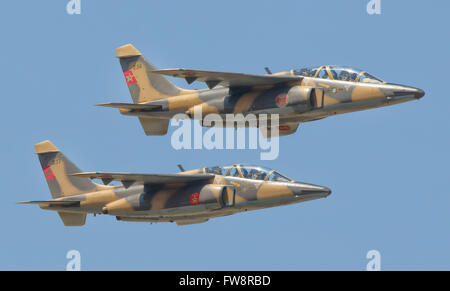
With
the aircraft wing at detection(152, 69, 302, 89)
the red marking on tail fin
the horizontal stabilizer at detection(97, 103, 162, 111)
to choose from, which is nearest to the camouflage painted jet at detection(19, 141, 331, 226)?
the red marking on tail fin

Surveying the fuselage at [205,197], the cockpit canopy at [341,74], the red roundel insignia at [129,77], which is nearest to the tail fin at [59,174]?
the fuselage at [205,197]

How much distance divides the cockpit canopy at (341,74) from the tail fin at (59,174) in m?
12.0

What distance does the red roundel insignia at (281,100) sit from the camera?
158ft

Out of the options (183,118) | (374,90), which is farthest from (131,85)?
(374,90)

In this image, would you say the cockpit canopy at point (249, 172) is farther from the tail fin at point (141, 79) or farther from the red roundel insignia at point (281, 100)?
the tail fin at point (141, 79)

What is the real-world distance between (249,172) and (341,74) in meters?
6.16

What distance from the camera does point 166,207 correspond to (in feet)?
160

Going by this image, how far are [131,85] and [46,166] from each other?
603cm

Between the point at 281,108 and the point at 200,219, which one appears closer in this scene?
the point at 281,108

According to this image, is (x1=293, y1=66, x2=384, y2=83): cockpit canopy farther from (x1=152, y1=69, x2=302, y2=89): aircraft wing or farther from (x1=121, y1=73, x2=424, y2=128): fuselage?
(x1=152, y1=69, x2=302, y2=89): aircraft wing

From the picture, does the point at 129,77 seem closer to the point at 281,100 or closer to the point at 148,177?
the point at 148,177

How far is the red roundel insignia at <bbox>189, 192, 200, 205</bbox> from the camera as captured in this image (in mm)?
47825

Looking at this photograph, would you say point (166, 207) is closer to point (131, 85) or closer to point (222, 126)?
point (222, 126)

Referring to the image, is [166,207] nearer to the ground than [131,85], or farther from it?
nearer to the ground
